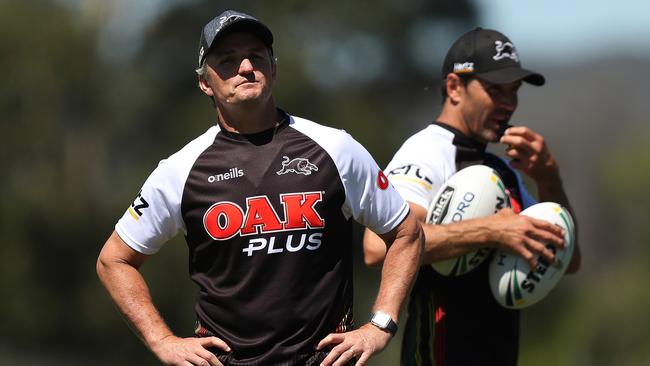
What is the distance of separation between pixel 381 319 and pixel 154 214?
112 centimetres

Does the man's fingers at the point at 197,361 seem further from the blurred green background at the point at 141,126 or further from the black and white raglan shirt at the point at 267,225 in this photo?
the blurred green background at the point at 141,126

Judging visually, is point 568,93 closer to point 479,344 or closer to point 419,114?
point 419,114

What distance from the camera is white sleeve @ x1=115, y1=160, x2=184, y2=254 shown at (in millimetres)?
6227

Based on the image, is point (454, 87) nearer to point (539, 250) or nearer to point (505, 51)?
point (505, 51)

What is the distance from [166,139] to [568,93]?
48111mm

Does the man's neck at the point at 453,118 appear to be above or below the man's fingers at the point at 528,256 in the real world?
above

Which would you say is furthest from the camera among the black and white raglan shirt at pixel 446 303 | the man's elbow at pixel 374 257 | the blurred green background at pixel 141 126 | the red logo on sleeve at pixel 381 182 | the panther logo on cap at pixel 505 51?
the blurred green background at pixel 141 126

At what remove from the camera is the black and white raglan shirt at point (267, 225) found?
20.1 feet

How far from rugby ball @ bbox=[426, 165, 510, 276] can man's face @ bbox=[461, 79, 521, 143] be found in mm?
303

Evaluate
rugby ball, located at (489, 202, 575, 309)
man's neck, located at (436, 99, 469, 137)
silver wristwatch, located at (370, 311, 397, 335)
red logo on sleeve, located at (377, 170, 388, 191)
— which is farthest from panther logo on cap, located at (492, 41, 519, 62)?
silver wristwatch, located at (370, 311, 397, 335)

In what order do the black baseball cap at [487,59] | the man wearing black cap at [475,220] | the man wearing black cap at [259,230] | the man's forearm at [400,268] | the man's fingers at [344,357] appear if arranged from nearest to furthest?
the man's fingers at [344,357], the man wearing black cap at [259,230], the man's forearm at [400,268], the man wearing black cap at [475,220], the black baseball cap at [487,59]

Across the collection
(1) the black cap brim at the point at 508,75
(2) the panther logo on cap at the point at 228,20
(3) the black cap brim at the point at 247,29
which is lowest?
(1) the black cap brim at the point at 508,75

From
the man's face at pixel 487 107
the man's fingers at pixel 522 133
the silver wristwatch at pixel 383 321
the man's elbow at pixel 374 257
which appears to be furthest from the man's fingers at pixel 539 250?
the silver wristwatch at pixel 383 321

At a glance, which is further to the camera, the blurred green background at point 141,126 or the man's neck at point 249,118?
the blurred green background at point 141,126
